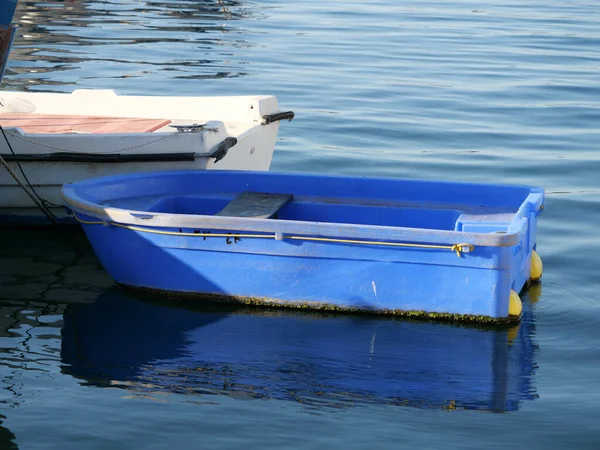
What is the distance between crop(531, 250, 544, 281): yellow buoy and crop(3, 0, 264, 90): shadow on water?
822 cm

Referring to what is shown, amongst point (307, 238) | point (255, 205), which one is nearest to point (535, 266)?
point (307, 238)

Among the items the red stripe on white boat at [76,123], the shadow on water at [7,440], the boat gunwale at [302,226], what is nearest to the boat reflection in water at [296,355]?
the boat gunwale at [302,226]

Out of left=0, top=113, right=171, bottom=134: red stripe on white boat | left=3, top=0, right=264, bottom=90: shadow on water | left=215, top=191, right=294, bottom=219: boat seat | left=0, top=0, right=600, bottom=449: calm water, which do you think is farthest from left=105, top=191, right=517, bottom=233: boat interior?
left=3, top=0, right=264, bottom=90: shadow on water

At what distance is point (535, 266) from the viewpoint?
7492mm

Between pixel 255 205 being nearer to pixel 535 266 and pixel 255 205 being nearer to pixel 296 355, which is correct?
pixel 296 355

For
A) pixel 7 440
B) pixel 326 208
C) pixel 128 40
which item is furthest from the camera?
pixel 128 40

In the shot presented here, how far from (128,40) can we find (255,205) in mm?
12006

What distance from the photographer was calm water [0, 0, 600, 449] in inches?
210

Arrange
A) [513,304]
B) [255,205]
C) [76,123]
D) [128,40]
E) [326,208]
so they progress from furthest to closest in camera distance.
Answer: [128,40] → [76,123] → [326,208] → [255,205] → [513,304]

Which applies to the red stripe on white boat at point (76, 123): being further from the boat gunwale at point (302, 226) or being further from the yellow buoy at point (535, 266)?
the yellow buoy at point (535, 266)

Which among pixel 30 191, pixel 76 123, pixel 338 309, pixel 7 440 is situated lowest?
pixel 7 440

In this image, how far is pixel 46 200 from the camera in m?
8.15

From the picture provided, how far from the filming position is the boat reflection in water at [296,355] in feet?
18.8

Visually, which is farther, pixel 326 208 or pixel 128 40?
pixel 128 40
